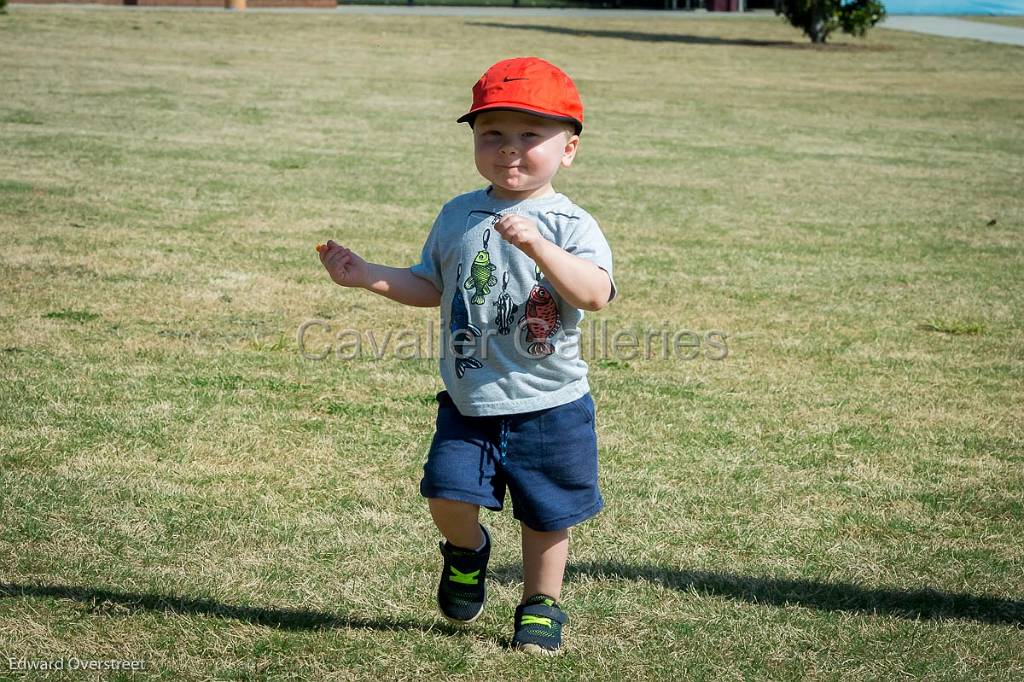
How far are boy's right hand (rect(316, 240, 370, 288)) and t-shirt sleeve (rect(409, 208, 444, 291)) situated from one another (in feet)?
0.46

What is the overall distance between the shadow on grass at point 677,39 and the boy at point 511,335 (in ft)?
104

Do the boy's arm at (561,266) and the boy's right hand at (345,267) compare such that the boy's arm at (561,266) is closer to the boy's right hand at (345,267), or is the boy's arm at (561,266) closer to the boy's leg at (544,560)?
the boy's right hand at (345,267)

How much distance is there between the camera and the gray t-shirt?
3.09 m

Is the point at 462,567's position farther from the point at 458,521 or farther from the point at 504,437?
the point at 504,437

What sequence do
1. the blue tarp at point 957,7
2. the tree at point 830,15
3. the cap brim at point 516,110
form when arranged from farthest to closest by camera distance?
the blue tarp at point 957,7, the tree at point 830,15, the cap brim at point 516,110

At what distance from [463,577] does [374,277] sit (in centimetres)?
86

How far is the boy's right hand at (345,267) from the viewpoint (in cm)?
323

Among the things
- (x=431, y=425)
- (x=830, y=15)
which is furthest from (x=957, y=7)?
(x=431, y=425)

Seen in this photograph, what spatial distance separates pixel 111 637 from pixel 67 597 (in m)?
0.30

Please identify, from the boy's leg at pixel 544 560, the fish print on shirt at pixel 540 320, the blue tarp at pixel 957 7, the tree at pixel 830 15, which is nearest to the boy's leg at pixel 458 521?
the boy's leg at pixel 544 560

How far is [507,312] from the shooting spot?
3.09 meters

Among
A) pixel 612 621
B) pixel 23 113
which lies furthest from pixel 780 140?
pixel 612 621

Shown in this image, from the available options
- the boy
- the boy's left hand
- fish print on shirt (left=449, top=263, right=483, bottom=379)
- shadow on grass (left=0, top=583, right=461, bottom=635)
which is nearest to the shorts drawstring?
the boy

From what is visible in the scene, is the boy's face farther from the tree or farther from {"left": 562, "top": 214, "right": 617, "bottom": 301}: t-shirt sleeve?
the tree
